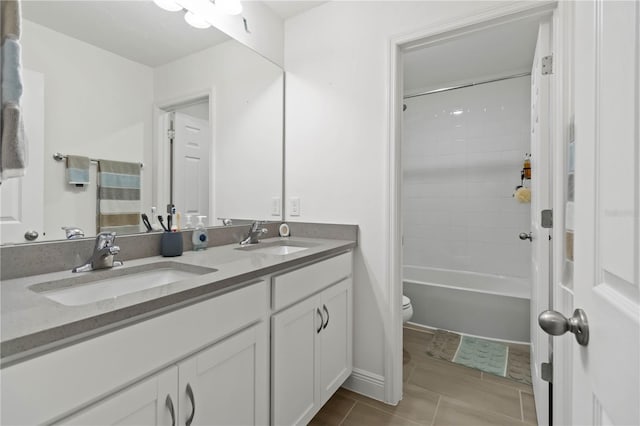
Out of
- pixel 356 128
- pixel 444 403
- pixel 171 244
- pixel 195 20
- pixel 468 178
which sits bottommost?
pixel 444 403

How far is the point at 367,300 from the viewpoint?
73.1 inches

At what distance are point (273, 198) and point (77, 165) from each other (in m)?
1.14

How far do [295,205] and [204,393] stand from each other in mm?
1343

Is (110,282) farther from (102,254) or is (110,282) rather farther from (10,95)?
(10,95)

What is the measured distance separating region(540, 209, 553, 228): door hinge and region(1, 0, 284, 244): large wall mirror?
1.51 metres

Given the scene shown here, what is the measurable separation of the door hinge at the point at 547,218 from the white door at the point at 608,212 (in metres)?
0.98

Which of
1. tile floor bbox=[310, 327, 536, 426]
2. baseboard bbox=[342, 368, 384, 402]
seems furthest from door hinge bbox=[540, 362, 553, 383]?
baseboard bbox=[342, 368, 384, 402]

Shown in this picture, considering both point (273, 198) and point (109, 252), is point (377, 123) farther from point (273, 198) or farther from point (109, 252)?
point (109, 252)

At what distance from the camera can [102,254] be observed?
1110 millimetres

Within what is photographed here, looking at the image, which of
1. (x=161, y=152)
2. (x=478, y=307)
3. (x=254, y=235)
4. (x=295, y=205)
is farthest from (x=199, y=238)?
(x=478, y=307)

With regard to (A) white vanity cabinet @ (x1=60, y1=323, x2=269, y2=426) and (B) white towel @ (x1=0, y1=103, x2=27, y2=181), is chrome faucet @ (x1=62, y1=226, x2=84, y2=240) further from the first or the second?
(A) white vanity cabinet @ (x1=60, y1=323, x2=269, y2=426)

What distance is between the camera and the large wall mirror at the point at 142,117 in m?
1.08

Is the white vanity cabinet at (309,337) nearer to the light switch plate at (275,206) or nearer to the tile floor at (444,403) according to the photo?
the tile floor at (444,403)

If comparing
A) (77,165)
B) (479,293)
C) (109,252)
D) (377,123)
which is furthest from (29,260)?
(479,293)
